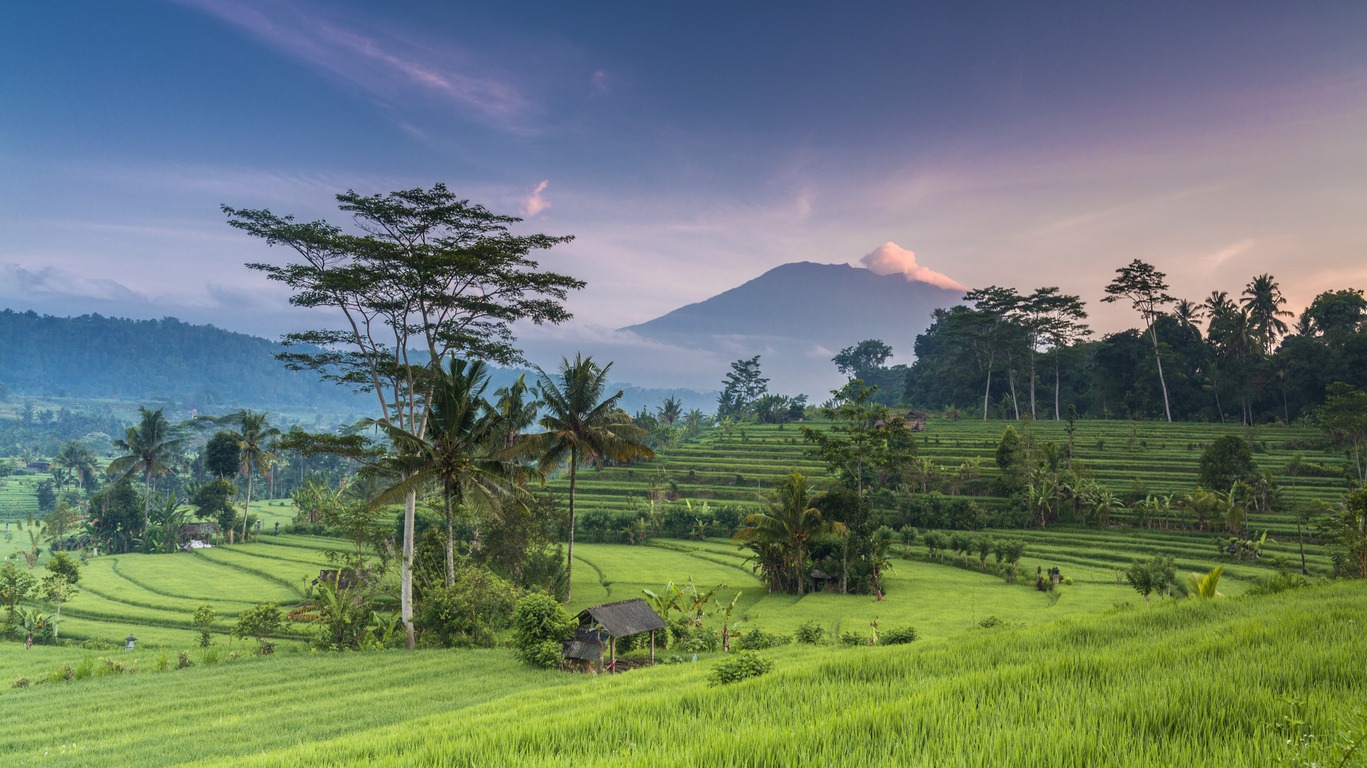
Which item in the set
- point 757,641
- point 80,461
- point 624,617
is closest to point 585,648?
point 624,617

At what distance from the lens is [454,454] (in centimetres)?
1897

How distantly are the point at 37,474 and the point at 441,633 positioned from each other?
402ft

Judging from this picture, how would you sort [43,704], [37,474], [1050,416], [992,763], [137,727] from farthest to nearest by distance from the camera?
[37,474] → [1050,416] → [43,704] → [137,727] → [992,763]

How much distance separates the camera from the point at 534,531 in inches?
1078

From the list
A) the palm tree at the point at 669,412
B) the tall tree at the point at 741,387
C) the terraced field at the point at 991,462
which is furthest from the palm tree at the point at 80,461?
the tall tree at the point at 741,387

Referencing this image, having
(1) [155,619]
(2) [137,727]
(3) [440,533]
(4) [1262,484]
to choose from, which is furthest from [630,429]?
(4) [1262,484]

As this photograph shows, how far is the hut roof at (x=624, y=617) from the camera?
16.1 metres

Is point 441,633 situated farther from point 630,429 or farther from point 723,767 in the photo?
point 723,767

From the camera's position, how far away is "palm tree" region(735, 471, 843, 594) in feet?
98.2

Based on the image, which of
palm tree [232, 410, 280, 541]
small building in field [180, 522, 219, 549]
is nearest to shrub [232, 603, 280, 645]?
palm tree [232, 410, 280, 541]

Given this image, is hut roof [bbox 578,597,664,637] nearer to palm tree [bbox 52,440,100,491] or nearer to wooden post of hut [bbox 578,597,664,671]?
wooden post of hut [bbox 578,597,664,671]

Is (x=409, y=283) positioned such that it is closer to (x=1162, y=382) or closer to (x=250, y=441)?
(x=250, y=441)

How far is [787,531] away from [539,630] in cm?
1629

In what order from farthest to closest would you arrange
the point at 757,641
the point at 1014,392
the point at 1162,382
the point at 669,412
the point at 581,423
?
the point at 669,412 → the point at 1014,392 → the point at 1162,382 → the point at 581,423 → the point at 757,641
